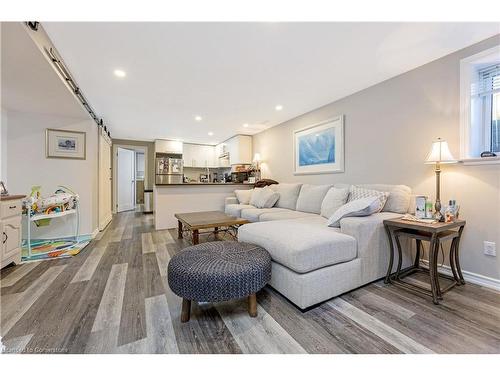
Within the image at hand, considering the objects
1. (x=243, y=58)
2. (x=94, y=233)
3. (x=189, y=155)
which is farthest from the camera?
(x=189, y=155)

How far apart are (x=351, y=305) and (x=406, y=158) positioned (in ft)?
6.19

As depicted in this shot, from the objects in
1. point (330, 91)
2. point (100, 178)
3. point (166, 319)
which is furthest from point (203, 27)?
point (100, 178)

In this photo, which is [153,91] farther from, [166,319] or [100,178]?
[166,319]

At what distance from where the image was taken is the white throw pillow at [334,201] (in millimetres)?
2621

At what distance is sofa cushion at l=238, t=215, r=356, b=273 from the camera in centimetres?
150

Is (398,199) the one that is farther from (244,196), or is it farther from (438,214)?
(244,196)

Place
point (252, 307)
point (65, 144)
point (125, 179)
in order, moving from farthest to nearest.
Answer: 1. point (125, 179)
2. point (65, 144)
3. point (252, 307)

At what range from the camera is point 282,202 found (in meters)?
3.81

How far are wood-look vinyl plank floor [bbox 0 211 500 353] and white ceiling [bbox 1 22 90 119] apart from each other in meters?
2.00

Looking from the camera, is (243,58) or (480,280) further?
(243,58)

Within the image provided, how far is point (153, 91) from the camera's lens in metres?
3.02

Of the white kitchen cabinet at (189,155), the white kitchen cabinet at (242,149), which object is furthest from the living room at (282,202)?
the white kitchen cabinet at (189,155)

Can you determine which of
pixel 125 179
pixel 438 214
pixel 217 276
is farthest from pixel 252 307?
pixel 125 179

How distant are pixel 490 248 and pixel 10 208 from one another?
190 inches
